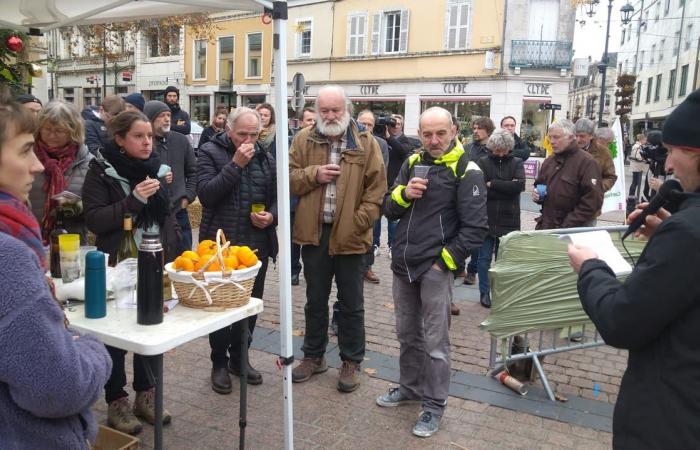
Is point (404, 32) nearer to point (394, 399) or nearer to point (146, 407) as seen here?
point (394, 399)

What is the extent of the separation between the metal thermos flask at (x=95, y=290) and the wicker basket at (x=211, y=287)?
1.00ft

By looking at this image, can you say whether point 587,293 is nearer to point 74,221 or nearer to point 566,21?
point 74,221

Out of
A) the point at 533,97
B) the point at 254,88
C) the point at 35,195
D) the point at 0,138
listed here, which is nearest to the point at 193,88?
the point at 254,88

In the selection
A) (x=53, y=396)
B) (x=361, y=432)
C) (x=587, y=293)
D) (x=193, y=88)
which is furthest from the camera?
(x=193, y=88)

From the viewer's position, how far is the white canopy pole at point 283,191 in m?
2.76

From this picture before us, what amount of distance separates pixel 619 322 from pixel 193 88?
33837 millimetres

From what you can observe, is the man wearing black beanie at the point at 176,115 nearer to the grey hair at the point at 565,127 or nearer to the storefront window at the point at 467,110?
the grey hair at the point at 565,127

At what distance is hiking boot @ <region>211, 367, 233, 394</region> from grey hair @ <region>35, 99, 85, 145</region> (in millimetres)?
1840

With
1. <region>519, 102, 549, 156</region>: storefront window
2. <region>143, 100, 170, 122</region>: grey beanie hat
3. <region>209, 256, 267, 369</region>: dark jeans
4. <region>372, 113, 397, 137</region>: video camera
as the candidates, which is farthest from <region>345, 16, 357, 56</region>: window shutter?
<region>209, 256, 267, 369</region>: dark jeans

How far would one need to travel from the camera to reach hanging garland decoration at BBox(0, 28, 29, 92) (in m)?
4.72

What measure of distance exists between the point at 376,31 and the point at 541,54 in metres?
7.93

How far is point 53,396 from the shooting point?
56.3 inches

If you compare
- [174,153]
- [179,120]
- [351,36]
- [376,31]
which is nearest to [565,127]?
[174,153]

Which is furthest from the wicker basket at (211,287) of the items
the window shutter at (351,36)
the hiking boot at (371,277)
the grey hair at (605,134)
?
the window shutter at (351,36)
